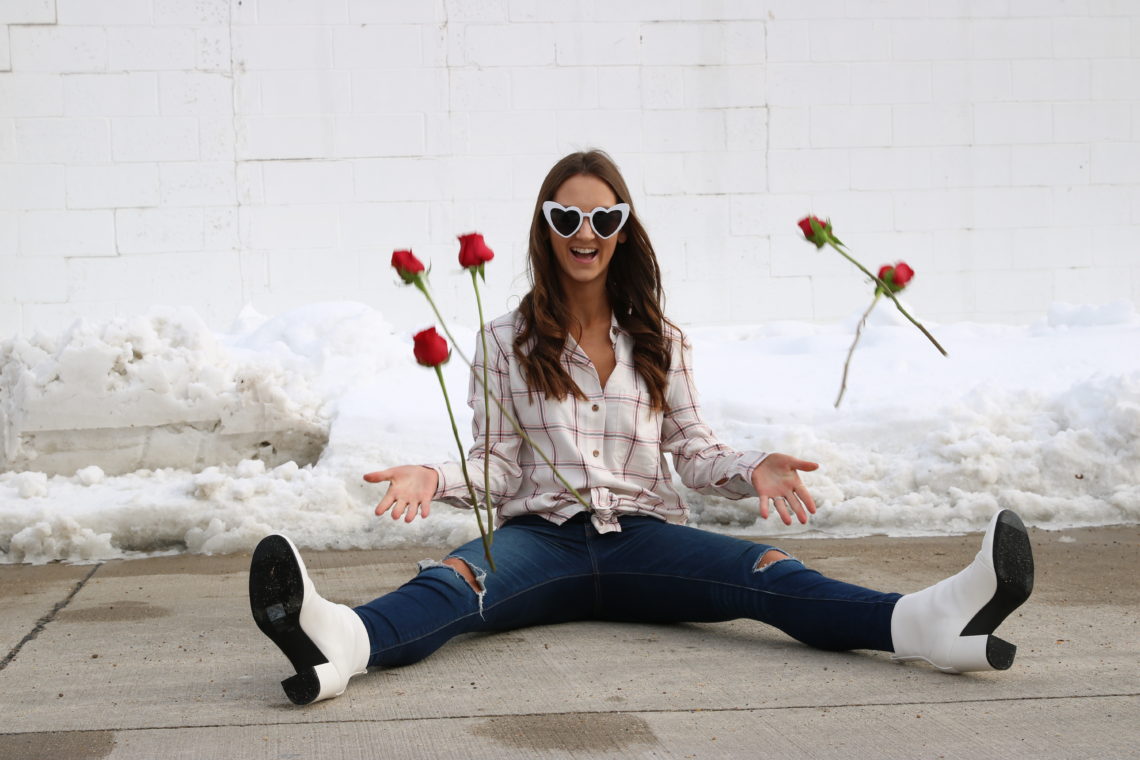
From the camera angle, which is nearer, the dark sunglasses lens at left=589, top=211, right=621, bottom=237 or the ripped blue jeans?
the ripped blue jeans

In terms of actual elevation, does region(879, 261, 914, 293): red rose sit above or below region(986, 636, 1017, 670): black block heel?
above

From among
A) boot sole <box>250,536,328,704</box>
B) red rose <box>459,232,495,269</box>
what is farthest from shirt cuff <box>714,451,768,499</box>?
boot sole <box>250,536,328,704</box>

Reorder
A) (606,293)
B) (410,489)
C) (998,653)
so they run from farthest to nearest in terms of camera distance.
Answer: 1. (606,293)
2. (410,489)
3. (998,653)

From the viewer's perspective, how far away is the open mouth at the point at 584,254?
250 centimetres

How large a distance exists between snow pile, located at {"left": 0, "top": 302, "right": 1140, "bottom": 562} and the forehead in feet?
4.96

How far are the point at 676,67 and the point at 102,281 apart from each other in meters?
2.97

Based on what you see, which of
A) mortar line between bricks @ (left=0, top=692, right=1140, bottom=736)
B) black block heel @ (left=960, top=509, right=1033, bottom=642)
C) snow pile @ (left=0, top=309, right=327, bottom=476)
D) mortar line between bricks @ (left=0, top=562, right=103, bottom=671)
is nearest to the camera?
mortar line between bricks @ (left=0, top=692, right=1140, bottom=736)

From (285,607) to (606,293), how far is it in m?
1.09

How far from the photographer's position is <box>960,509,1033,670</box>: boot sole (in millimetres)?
1910

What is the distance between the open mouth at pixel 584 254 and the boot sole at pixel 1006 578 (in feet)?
3.20

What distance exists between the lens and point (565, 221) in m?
2.46

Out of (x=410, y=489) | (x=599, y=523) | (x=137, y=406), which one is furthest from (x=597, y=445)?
(x=137, y=406)

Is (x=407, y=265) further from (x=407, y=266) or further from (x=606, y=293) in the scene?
(x=606, y=293)

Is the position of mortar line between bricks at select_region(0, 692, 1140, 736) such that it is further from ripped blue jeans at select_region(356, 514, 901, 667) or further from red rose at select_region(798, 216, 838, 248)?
red rose at select_region(798, 216, 838, 248)
